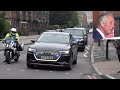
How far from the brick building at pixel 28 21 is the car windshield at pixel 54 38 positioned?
41.7m

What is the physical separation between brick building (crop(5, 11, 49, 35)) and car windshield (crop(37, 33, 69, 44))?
4167 cm

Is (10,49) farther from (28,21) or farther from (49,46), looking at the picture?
(28,21)

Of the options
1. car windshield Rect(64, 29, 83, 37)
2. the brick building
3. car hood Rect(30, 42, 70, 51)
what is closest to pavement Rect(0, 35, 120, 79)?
car hood Rect(30, 42, 70, 51)

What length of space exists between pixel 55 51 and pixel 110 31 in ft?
20.3

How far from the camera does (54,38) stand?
16.0 meters

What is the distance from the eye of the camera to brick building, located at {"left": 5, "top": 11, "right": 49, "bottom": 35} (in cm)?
6679

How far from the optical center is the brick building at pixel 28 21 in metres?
66.8

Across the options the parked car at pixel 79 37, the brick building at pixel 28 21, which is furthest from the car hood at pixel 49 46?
the brick building at pixel 28 21

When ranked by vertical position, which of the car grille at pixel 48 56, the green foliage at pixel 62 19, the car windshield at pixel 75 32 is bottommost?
the car grille at pixel 48 56

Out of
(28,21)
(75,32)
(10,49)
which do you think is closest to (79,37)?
(75,32)

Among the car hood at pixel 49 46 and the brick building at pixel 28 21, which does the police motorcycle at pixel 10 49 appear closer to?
the car hood at pixel 49 46

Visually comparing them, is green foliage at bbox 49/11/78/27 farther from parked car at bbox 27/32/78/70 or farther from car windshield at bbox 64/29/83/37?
parked car at bbox 27/32/78/70

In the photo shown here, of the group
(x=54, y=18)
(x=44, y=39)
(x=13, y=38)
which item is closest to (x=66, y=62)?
(x=44, y=39)
